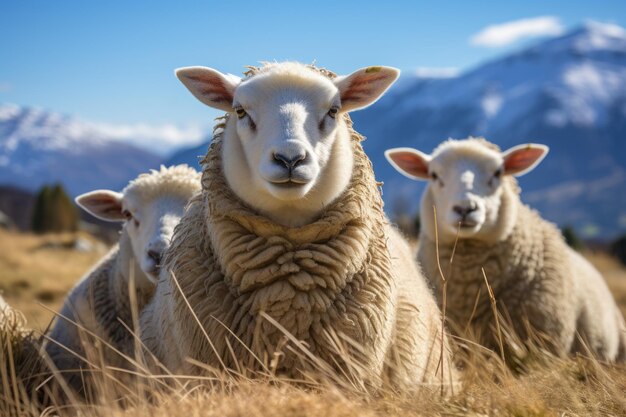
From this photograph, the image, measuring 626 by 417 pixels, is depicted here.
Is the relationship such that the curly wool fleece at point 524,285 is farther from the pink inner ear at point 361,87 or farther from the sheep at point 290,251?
the pink inner ear at point 361,87

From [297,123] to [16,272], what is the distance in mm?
10212

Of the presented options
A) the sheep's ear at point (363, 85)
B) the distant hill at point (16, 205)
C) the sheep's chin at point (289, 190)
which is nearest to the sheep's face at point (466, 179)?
the sheep's ear at point (363, 85)

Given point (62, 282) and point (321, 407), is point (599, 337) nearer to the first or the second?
point (321, 407)

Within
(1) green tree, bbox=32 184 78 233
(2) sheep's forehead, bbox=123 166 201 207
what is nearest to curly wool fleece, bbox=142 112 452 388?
(2) sheep's forehead, bbox=123 166 201 207

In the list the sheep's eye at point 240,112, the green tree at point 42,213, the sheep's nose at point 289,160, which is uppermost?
the sheep's eye at point 240,112

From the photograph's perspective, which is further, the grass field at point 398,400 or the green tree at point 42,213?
the green tree at point 42,213

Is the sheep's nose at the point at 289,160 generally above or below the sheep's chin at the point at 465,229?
above

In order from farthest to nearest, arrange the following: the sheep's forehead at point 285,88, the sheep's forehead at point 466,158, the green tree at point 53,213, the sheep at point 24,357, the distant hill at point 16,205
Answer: the distant hill at point 16,205 < the green tree at point 53,213 < the sheep's forehead at point 466,158 < the sheep at point 24,357 < the sheep's forehead at point 285,88

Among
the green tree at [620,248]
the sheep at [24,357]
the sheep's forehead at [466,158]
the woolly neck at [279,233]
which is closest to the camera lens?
the woolly neck at [279,233]

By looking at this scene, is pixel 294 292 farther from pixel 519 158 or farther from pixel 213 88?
pixel 519 158

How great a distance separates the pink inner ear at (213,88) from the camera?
4.01 metres

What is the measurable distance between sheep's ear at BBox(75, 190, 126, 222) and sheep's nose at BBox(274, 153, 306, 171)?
107 inches

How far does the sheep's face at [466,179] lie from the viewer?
5844 mm

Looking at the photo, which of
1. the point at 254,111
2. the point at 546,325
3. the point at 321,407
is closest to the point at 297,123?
the point at 254,111
